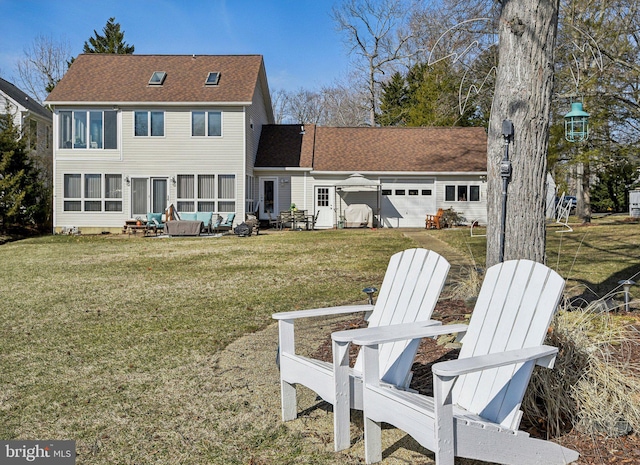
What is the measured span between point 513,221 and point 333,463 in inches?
123

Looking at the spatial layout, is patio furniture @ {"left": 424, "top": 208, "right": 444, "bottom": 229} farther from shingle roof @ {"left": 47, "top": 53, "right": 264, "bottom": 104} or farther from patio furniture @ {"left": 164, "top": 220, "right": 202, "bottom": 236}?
patio furniture @ {"left": 164, "top": 220, "right": 202, "bottom": 236}

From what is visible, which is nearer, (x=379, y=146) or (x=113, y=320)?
(x=113, y=320)

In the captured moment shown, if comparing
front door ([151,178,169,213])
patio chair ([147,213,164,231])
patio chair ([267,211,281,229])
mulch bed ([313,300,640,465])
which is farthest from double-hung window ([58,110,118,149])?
mulch bed ([313,300,640,465])

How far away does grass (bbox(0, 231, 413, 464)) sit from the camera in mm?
3523

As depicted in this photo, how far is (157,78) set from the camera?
80.2ft

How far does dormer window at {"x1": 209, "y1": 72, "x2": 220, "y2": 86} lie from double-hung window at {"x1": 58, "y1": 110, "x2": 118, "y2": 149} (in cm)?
388

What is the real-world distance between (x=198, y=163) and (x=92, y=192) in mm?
4482

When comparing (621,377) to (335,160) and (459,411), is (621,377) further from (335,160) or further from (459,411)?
(335,160)

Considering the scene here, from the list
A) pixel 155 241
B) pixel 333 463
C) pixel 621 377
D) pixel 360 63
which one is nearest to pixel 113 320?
pixel 333 463

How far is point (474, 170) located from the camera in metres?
25.7

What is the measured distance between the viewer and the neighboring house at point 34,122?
26.3 metres

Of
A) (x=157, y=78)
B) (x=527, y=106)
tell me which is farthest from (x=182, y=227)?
(x=527, y=106)

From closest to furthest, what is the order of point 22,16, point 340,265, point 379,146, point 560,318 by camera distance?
1. point 560,318
2. point 340,265
3. point 379,146
4. point 22,16

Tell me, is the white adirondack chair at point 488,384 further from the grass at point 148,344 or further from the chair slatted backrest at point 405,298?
the grass at point 148,344
